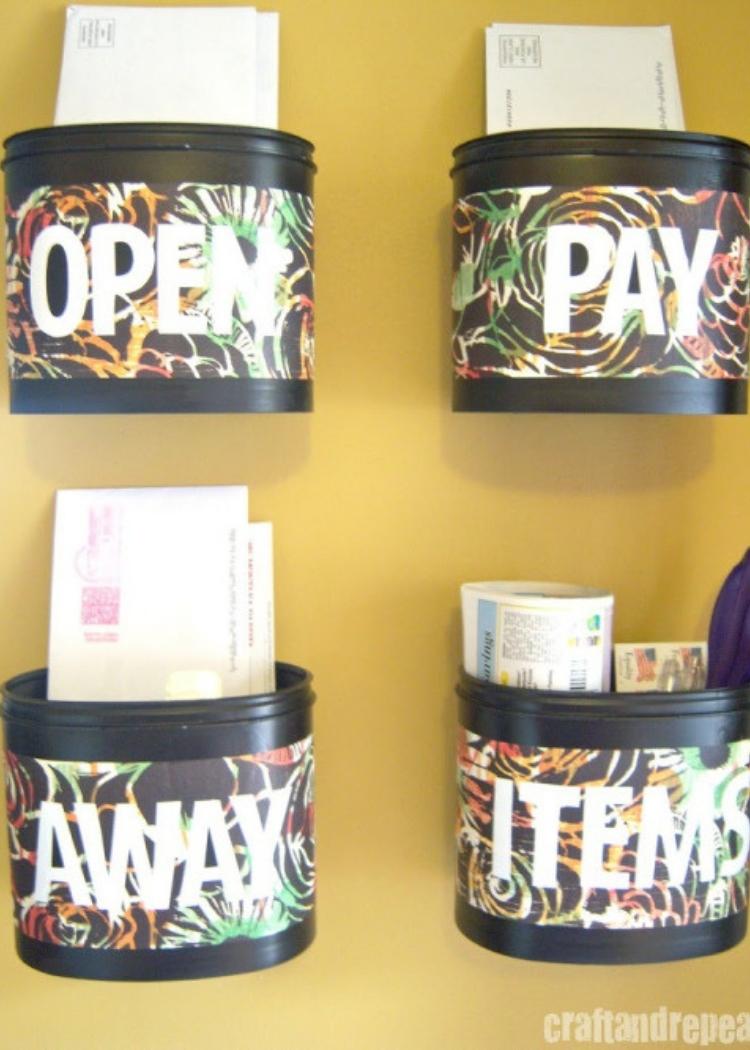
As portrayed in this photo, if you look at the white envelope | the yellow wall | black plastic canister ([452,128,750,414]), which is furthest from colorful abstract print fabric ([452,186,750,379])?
the white envelope

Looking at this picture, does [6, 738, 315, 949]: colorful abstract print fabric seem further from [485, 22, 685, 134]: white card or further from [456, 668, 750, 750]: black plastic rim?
[485, 22, 685, 134]: white card

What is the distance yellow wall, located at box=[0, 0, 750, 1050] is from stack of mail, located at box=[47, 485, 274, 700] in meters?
0.02

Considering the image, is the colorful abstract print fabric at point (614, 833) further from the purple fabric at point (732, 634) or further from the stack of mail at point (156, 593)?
the stack of mail at point (156, 593)

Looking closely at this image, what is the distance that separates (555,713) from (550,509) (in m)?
0.17

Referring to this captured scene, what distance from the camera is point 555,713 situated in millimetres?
796

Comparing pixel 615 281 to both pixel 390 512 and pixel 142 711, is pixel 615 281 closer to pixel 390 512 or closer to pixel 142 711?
pixel 390 512

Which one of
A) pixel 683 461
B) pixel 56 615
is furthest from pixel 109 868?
pixel 683 461

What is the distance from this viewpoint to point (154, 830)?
778 mm

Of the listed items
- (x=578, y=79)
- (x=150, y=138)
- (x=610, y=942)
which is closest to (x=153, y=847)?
(x=610, y=942)

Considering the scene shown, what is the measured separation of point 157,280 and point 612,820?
398 millimetres

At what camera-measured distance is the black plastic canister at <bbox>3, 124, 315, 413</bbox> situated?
2.53ft

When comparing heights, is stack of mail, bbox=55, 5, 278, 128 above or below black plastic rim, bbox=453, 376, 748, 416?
above

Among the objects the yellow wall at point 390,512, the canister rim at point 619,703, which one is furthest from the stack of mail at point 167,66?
the canister rim at point 619,703

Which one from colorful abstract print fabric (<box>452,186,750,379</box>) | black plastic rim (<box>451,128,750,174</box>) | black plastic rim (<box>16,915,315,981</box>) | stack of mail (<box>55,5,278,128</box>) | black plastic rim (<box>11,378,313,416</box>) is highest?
stack of mail (<box>55,5,278,128</box>)
